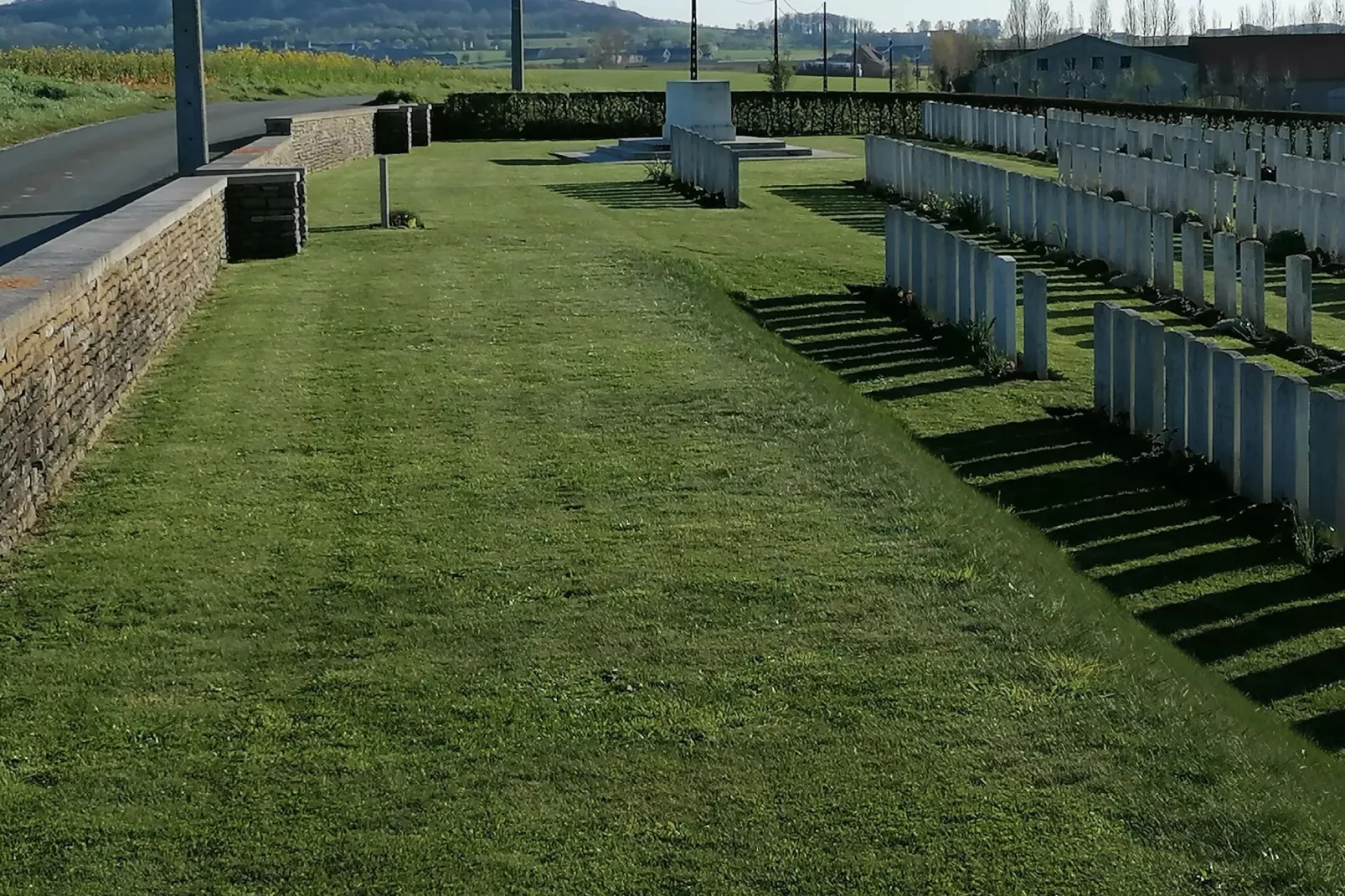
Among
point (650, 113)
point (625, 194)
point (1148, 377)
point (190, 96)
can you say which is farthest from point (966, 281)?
point (650, 113)

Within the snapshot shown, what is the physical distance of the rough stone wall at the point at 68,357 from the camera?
6527mm

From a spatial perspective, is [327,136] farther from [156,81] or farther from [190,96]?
[156,81]

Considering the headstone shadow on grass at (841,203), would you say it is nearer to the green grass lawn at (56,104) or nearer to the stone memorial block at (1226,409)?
the stone memorial block at (1226,409)

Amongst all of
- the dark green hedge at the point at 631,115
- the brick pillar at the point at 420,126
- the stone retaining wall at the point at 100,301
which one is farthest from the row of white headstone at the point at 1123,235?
the dark green hedge at the point at 631,115

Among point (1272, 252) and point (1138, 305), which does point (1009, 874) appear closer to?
point (1138, 305)

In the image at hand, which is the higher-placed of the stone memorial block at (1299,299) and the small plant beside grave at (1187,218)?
the small plant beside grave at (1187,218)

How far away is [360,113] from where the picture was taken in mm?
29578

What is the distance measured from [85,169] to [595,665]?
20.0 meters

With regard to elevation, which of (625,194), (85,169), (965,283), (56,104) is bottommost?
(965,283)

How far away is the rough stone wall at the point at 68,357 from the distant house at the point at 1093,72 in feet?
221

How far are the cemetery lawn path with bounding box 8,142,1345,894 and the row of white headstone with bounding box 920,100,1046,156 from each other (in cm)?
2042

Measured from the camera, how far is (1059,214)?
15.4 metres

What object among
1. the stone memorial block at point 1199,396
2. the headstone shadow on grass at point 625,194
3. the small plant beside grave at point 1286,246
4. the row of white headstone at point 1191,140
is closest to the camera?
the stone memorial block at point 1199,396

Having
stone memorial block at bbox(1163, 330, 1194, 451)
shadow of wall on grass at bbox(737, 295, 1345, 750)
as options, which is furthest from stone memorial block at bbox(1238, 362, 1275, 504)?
stone memorial block at bbox(1163, 330, 1194, 451)
